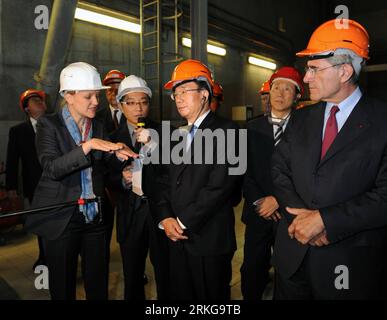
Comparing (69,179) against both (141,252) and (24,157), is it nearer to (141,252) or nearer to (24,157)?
(141,252)

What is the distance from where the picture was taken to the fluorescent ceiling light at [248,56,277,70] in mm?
10377

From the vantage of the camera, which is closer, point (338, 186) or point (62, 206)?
point (338, 186)

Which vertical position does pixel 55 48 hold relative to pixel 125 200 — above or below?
above

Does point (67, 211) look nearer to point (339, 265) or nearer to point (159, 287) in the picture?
point (159, 287)

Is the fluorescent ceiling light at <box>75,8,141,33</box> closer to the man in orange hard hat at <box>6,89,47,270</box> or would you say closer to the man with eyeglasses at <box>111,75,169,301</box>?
the man in orange hard hat at <box>6,89,47,270</box>

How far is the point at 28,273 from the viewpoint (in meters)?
3.57

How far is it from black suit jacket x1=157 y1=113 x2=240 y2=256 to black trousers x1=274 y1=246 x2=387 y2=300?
1.87ft

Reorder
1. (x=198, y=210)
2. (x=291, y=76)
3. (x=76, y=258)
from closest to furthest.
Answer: (x=198, y=210)
(x=76, y=258)
(x=291, y=76)

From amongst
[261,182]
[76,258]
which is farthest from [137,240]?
[261,182]

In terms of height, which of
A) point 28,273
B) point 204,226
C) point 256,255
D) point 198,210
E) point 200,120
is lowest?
point 28,273

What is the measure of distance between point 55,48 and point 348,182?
14.2ft

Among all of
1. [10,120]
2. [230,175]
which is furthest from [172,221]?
[10,120]

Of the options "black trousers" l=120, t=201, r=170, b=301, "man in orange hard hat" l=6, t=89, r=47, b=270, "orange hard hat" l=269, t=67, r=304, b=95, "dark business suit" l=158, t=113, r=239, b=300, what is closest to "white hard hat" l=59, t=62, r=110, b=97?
"dark business suit" l=158, t=113, r=239, b=300

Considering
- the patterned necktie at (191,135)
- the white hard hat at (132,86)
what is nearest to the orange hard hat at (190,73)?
the patterned necktie at (191,135)
